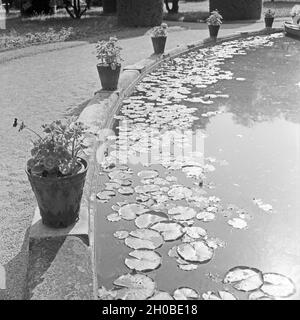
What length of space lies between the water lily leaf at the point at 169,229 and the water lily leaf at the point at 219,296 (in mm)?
713

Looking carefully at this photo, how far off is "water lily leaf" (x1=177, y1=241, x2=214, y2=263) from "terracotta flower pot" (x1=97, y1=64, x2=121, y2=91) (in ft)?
15.0

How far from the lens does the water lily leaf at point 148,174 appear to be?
4.87 metres

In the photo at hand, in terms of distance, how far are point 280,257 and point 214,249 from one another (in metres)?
0.52

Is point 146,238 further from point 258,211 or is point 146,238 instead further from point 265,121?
point 265,121

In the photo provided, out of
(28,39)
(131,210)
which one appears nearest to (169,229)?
(131,210)

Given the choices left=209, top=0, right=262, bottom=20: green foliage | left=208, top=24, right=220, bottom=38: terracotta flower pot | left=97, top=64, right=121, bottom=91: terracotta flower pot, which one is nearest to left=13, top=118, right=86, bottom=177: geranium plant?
left=97, top=64, right=121, bottom=91: terracotta flower pot

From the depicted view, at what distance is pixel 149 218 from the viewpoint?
4.02 metres

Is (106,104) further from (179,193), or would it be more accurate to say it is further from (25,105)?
(179,193)

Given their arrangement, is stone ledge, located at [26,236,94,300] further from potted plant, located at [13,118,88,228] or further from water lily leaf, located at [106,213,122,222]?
water lily leaf, located at [106,213,122,222]

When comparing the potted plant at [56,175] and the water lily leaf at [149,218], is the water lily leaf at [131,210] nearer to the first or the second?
the water lily leaf at [149,218]

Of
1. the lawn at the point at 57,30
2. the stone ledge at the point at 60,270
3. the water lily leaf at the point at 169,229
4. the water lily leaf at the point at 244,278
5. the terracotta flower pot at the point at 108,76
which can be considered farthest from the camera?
the lawn at the point at 57,30

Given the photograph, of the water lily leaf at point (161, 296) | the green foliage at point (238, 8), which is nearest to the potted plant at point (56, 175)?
the water lily leaf at point (161, 296)

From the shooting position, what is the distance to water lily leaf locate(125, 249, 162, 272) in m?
3.37
